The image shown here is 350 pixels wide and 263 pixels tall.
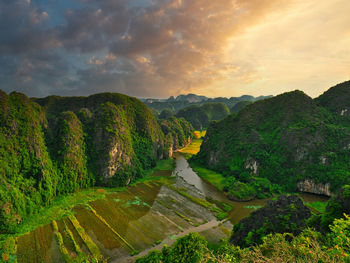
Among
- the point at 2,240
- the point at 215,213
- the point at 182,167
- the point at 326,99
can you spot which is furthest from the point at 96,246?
the point at 326,99

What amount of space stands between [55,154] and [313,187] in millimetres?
73474

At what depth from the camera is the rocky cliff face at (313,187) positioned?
150 ft

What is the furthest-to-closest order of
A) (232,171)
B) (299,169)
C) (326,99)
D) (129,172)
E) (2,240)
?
(326,99)
(232,171)
(129,172)
(299,169)
(2,240)

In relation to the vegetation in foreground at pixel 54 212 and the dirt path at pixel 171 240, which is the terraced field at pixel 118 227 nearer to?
the dirt path at pixel 171 240

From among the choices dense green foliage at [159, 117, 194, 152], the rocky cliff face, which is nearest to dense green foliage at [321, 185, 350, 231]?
the rocky cliff face

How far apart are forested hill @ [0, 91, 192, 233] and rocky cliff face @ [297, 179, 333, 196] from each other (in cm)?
5150

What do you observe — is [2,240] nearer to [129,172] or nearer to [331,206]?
[129,172]

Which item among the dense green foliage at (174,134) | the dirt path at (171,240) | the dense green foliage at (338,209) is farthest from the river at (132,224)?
the dense green foliage at (174,134)

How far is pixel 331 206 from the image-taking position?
2288cm

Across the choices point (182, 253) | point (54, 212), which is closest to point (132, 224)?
point (54, 212)

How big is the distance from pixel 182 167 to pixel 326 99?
7010 centimetres

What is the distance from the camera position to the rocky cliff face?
4564 centimetres

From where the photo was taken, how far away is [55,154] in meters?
48.8

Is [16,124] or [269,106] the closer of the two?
[16,124]
